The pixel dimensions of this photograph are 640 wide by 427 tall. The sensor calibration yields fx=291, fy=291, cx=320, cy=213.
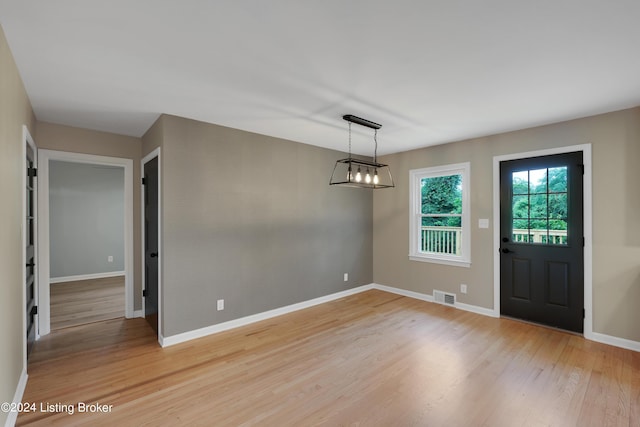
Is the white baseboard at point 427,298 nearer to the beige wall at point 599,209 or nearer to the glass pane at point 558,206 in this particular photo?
the beige wall at point 599,209

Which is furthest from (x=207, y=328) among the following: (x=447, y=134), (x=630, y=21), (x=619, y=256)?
(x=619, y=256)

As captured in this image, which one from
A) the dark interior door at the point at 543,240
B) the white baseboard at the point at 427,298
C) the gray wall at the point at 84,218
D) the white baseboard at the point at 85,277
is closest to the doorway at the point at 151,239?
the gray wall at the point at 84,218

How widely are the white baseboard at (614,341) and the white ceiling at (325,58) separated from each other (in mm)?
2502

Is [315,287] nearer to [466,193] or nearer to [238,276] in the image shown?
[238,276]

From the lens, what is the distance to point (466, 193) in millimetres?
4426

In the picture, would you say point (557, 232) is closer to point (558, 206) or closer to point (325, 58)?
point (558, 206)

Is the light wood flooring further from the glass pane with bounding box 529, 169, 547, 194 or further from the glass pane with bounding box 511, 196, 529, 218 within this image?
the glass pane with bounding box 529, 169, 547, 194

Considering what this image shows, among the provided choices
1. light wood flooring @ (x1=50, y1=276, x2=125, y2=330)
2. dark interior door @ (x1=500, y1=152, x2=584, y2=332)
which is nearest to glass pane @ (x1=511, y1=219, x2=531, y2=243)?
dark interior door @ (x1=500, y1=152, x2=584, y2=332)

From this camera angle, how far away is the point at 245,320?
3842mm

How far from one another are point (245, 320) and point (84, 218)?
5.03 metres

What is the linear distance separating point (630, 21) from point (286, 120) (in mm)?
2851

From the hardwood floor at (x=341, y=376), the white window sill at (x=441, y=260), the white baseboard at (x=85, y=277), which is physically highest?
the white window sill at (x=441, y=260)

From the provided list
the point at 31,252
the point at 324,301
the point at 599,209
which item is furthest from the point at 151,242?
the point at 599,209

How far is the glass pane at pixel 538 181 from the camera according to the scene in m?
3.72
